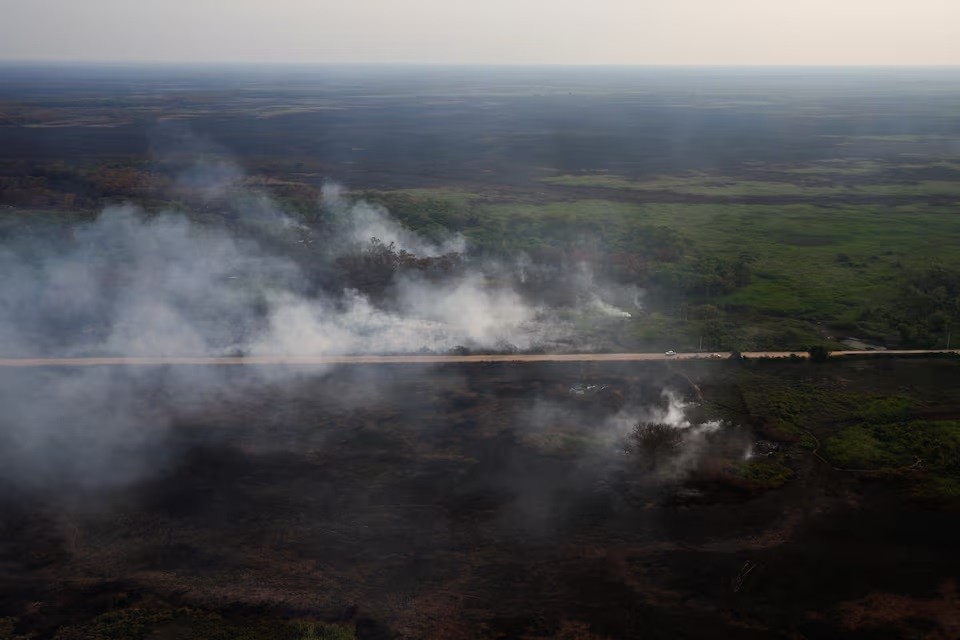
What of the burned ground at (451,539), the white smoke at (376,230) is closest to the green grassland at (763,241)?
the white smoke at (376,230)

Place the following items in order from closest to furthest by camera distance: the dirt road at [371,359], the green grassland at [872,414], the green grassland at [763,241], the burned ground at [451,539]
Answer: the burned ground at [451,539] → the green grassland at [872,414] → the dirt road at [371,359] → the green grassland at [763,241]

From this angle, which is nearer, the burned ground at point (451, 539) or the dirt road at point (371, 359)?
the burned ground at point (451, 539)

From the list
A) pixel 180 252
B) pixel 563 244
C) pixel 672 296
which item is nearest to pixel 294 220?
pixel 180 252

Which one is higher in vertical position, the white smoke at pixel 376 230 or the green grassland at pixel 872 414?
the white smoke at pixel 376 230

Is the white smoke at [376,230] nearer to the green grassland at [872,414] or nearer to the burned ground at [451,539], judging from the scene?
the burned ground at [451,539]

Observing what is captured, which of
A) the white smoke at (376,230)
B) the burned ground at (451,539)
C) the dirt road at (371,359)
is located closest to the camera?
the burned ground at (451,539)

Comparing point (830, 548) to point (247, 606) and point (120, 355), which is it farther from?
point (120, 355)

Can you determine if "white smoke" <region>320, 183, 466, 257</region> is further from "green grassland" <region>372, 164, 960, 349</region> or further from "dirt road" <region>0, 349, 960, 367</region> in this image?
"dirt road" <region>0, 349, 960, 367</region>

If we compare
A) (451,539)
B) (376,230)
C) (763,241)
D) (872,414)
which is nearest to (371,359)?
(451,539)
